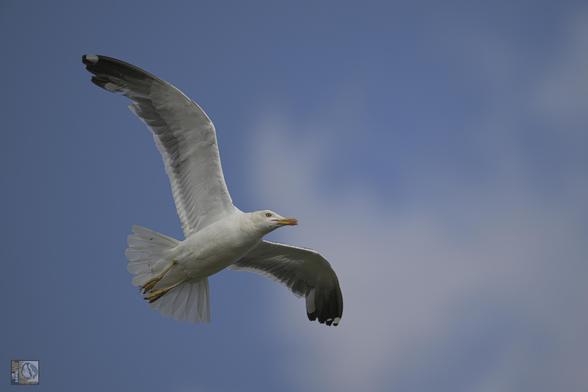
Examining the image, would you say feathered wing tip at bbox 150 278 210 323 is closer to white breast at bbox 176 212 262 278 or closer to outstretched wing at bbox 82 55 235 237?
Result: white breast at bbox 176 212 262 278

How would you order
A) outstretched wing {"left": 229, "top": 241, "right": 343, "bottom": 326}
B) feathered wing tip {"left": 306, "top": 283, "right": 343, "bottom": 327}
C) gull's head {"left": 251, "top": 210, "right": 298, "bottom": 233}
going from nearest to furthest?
gull's head {"left": 251, "top": 210, "right": 298, "bottom": 233} → outstretched wing {"left": 229, "top": 241, "right": 343, "bottom": 326} → feathered wing tip {"left": 306, "top": 283, "right": 343, "bottom": 327}

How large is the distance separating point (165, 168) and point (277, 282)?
1.85 m

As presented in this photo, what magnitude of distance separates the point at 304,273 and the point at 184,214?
1599 millimetres

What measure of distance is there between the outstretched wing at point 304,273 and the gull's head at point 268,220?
2.59 feet

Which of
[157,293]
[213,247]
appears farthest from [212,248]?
[157,293]

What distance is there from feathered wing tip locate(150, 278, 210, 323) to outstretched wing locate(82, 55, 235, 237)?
61 centimetres

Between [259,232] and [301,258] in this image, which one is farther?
[301,258]

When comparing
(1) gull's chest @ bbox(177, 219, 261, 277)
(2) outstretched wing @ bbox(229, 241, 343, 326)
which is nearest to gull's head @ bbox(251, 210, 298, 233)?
(1) gull's chest @ bbox(177, 219, 261, 277)

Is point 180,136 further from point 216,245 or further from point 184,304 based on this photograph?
point 184,304

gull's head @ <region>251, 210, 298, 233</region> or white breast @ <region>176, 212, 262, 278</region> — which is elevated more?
gull's head @ <region>251, 210, 298, 233</region>

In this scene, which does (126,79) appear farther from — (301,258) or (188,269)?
(301,258)

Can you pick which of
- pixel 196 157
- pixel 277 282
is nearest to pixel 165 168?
pixel 196 157

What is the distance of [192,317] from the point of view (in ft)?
36.7

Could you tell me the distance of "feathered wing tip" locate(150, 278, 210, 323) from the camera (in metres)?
11.2
